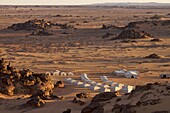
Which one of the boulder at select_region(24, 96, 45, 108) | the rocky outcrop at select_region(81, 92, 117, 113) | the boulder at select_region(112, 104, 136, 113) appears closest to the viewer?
the boulder at select_region(112, 104, 136, 113)

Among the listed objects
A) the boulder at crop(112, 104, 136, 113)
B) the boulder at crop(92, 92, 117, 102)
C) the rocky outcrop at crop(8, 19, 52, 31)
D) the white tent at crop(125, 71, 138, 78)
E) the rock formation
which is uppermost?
the boulder at crop(112, 104, 136, 113)

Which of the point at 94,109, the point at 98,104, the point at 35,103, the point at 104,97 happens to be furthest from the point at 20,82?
the point at 94,109

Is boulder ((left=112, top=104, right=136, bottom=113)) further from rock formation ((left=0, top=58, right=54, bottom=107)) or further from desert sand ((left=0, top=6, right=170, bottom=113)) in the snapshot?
rock formation ((left=0, top=58, right=54, bottom=107))

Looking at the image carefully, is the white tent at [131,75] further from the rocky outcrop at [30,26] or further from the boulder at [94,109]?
the rocky outcrop at [30,26]

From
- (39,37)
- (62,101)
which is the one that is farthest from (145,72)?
(39,37)

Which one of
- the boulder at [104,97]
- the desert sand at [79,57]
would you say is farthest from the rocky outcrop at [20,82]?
the boulder at [104,97]

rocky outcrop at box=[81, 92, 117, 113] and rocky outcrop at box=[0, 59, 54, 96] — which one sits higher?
rocky outcrop at box=[81, 92, 117, 113]

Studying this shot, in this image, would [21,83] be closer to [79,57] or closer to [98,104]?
[98,104]

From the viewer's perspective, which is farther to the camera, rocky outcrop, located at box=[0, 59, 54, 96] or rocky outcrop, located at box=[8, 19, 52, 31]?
rocky outcrop, located at box=[8, 19, 52, 31]

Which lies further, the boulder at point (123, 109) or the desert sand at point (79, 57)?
the desert sand at point (79, 57)

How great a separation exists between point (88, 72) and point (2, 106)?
30.4ft

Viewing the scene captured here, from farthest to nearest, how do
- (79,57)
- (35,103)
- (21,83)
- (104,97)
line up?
(79,57) < (21,83) < (35,103) < (104,97)

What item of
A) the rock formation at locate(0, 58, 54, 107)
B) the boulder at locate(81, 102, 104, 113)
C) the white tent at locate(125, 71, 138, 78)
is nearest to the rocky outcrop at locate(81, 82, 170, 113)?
the boulder at locate(81, 102, 104, 113)

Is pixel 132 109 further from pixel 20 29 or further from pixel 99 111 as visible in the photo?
pixel 20 29
